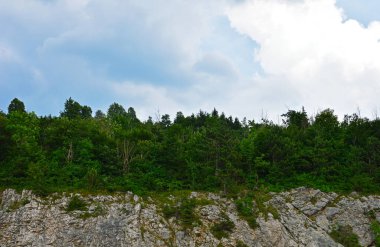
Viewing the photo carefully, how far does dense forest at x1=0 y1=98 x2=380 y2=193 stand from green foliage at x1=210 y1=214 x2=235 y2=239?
196 inches

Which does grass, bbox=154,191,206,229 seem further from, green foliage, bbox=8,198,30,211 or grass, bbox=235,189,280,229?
green foliage, bbox=8,198,30,211

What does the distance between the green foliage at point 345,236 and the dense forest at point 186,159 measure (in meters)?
5.24

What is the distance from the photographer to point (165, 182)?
40.1 metres

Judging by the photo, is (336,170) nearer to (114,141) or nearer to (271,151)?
(271,151)

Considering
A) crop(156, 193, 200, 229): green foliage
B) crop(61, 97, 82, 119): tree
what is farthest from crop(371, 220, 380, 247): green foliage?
crop(61, 97, 82, 119): tree

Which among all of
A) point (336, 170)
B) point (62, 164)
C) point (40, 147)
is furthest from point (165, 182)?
point (336, 170)

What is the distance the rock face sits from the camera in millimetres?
32156

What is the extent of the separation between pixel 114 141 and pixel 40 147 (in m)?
8.19

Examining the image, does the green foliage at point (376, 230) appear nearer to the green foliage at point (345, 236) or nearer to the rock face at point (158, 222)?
the rock face at point (158, 222)

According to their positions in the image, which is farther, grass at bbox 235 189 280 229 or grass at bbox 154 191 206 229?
grass at bbox 235 189 280 229

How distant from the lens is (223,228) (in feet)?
113

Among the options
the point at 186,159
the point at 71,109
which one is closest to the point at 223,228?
the point at 186,159

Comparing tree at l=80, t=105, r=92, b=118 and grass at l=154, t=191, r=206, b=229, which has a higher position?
tree at l=80, t=105, r=92, b=118

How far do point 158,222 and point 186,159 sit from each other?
10.1 meters
